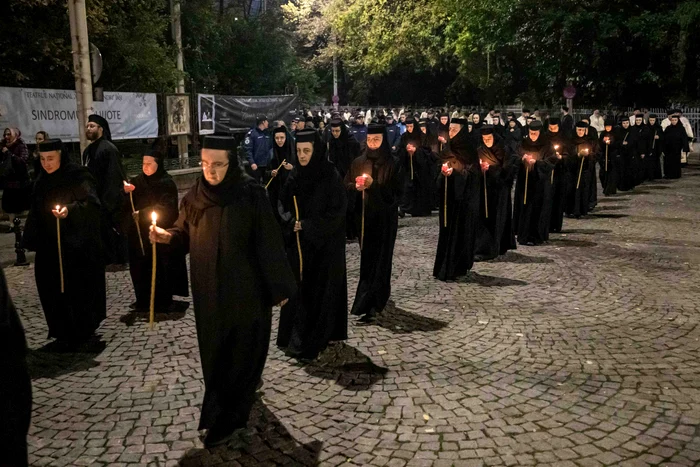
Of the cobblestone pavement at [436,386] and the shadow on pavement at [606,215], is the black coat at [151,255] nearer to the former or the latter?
the cobblestone pavement at [436,386]

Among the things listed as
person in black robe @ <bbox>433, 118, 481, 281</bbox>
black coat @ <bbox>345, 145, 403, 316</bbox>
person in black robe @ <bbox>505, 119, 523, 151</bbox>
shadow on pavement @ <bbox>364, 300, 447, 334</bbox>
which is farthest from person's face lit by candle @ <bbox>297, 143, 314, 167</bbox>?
person in black robe @ <bbox>505, 119, 523, 151</bbox>

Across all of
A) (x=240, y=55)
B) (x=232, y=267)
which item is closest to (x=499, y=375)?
(x=232, y=267)

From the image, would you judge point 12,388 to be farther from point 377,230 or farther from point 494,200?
point 494,200

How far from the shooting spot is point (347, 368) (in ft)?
20.8

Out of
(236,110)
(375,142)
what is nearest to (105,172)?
(375,142)

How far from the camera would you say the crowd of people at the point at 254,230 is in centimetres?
480

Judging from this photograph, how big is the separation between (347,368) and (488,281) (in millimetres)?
3812

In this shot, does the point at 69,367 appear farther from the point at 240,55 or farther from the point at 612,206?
the point at 240,55

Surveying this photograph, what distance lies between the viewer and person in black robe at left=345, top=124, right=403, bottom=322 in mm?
7812

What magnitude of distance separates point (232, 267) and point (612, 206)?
46.5 ft

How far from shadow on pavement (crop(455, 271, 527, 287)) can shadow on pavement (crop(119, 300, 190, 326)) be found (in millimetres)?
3665

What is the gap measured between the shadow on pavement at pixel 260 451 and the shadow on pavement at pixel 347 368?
3.35 feet

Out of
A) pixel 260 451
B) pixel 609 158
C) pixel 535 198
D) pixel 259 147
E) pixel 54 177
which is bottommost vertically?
pixel 260 451

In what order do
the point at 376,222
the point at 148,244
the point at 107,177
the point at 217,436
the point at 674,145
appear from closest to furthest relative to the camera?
the point at 217,436 → the point at 376,222 → the point at 148,244 → the point at 107,177 → the point at 674,145
